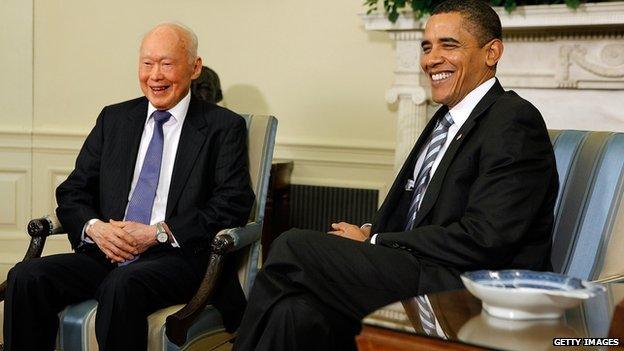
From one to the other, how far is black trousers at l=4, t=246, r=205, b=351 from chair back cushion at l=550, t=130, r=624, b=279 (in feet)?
3.80

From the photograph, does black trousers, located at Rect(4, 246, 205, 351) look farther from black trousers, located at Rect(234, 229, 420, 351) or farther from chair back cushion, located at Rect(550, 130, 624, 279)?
chair back cushion, located at Rect(550, 130, 624, 279)

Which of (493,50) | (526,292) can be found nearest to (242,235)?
(493,50)

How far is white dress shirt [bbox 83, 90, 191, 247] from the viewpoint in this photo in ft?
9.89

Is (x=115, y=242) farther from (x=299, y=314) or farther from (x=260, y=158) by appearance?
(x=299, y=314)

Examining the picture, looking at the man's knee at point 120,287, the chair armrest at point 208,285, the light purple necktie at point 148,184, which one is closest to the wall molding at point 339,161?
the light purple necktie at point 148,184

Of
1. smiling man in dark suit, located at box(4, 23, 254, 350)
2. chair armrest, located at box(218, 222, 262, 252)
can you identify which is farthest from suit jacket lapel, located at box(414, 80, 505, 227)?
smiling man in dark suit, located at box(4, 23, 254, 350)

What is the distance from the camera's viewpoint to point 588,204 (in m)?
2.61

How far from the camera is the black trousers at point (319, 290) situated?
221 centimetres

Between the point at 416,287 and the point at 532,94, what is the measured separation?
1937 millimetres

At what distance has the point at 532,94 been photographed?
13.1ft

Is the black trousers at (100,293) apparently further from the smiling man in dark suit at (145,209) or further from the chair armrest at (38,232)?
the chair armrest at (38,232)

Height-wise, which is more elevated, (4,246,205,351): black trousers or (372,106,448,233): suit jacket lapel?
(372,106,448,233): suit jacket lapel

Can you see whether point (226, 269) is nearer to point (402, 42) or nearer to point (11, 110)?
point (402, 42)

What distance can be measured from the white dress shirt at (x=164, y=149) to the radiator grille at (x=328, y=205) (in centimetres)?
171
